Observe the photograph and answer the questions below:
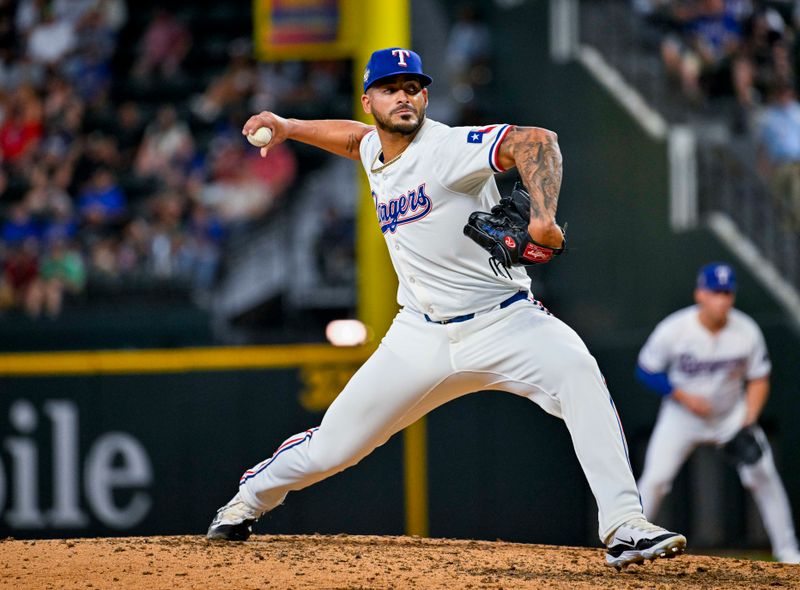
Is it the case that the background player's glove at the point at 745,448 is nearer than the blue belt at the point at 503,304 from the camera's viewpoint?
No

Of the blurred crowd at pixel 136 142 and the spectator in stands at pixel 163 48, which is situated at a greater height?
the spectator in stands at pixel 163 48

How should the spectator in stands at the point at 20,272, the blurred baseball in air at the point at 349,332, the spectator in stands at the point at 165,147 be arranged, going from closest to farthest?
the blurred baseball in air at the point at 349,332, the spectator in stands at the point at 20,272, the spectator in stands at the point at 165,147

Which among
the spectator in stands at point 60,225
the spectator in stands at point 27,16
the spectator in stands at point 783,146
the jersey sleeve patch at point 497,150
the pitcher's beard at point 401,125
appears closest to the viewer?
the jersey sleeve patch at point 497,150

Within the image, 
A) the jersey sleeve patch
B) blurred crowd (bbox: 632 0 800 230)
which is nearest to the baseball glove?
the jersey sleeve patch

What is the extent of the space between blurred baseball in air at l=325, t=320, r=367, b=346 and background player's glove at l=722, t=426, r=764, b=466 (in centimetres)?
242

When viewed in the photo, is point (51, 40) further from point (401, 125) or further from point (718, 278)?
point (401, 125)

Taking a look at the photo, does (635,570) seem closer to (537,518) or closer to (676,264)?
(537,518)

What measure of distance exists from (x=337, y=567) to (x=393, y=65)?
1.89 meters

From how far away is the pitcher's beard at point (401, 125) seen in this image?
4949 millimetres

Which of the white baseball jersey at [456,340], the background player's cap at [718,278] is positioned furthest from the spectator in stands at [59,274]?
the white baseball jersey at [456,340]

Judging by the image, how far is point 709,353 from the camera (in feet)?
27.1

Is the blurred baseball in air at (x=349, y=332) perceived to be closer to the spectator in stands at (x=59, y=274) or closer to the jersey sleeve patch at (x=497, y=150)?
the spectator in stands at (x=59, y=274)

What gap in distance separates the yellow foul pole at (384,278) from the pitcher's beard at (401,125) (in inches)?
146

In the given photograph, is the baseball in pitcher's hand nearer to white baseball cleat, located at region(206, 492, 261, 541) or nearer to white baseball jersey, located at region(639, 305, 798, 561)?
white baseball cleat, located at region(206, 492, 261, 541)
